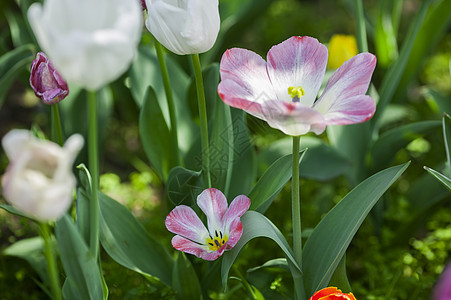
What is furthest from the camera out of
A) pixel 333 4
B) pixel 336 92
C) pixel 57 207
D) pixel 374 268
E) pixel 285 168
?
pixel 333 4

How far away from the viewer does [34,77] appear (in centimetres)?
85

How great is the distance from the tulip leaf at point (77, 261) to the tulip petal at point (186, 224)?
0.45ft

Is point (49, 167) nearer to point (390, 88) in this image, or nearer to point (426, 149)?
point (390, 88)

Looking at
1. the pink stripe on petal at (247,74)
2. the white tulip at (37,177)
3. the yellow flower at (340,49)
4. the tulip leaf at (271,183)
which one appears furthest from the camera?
the yellow flower at (340,49)

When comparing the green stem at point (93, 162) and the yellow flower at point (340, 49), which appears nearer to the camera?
the green stem at point (93, 162)

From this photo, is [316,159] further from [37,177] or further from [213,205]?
[37,177]

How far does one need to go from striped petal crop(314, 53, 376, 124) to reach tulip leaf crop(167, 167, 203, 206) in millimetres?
258

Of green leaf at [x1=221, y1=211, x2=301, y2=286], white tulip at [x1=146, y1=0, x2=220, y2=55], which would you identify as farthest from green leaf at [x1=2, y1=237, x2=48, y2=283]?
white tulip at [x1=146, y1=0, x2=220, y2=55]

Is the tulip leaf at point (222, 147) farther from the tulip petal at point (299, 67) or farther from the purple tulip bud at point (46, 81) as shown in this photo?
the purple tulip bud at point (46, 81)

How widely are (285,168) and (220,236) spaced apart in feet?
0.49

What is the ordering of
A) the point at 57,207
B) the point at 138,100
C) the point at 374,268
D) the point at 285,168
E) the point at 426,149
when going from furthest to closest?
the point at 426,149, the point at 138,100, the point at 374,268, the point at 285,168, the point at 57,207

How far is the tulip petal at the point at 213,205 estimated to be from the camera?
2.84ft

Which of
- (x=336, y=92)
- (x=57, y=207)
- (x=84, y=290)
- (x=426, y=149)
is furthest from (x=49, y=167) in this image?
(x=426, y=149)

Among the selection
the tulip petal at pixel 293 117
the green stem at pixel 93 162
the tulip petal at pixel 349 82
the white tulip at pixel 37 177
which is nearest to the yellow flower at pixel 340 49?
the tulip petal at pixel 349 82
